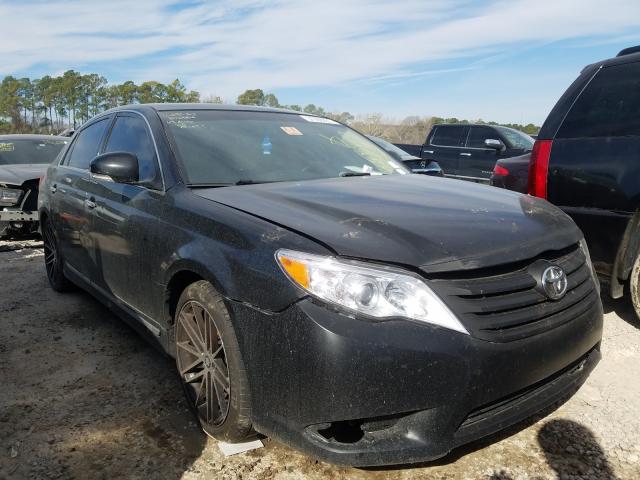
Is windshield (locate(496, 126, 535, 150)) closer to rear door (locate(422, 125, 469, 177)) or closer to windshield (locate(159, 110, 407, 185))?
rear door (locate(422, 125, 469, 177))

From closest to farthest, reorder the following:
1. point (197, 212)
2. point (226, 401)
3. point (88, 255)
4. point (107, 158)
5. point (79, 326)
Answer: point (226, 401) → point (197, 212) → point (107, 158) → point (88, 255) → point (79, 326)

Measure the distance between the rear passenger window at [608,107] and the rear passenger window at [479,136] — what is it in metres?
7.79

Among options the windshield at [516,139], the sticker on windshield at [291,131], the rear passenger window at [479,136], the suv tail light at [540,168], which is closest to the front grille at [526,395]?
the suv tail light at [540,168]

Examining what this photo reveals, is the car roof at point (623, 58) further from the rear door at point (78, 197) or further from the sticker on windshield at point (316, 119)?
the rear door at point (78, 197)

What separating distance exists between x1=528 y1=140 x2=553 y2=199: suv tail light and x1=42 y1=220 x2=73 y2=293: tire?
392 centimetres

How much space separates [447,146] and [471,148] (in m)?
0.71

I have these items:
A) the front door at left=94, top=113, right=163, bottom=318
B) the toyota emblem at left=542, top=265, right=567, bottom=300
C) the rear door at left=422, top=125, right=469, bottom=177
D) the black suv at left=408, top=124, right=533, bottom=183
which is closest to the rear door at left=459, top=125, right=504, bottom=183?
the black suv at left=408, top=124, right=533, bottom=183

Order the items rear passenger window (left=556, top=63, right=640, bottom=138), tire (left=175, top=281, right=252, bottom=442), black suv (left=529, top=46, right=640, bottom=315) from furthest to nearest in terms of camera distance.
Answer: rear passenger window (left=556, top=63, right=640, bottom=138) → black suv (left=529, top=46, right=640, bottom=315) → tire (left=175, top=281, right=252, bottom=442)

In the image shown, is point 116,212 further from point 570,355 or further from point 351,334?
point 570,355

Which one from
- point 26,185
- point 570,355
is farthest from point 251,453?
point 26,185

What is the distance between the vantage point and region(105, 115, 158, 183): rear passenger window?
310 centimetres

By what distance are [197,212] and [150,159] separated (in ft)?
2.50

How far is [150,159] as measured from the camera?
3.13 meters

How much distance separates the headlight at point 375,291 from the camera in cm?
190
